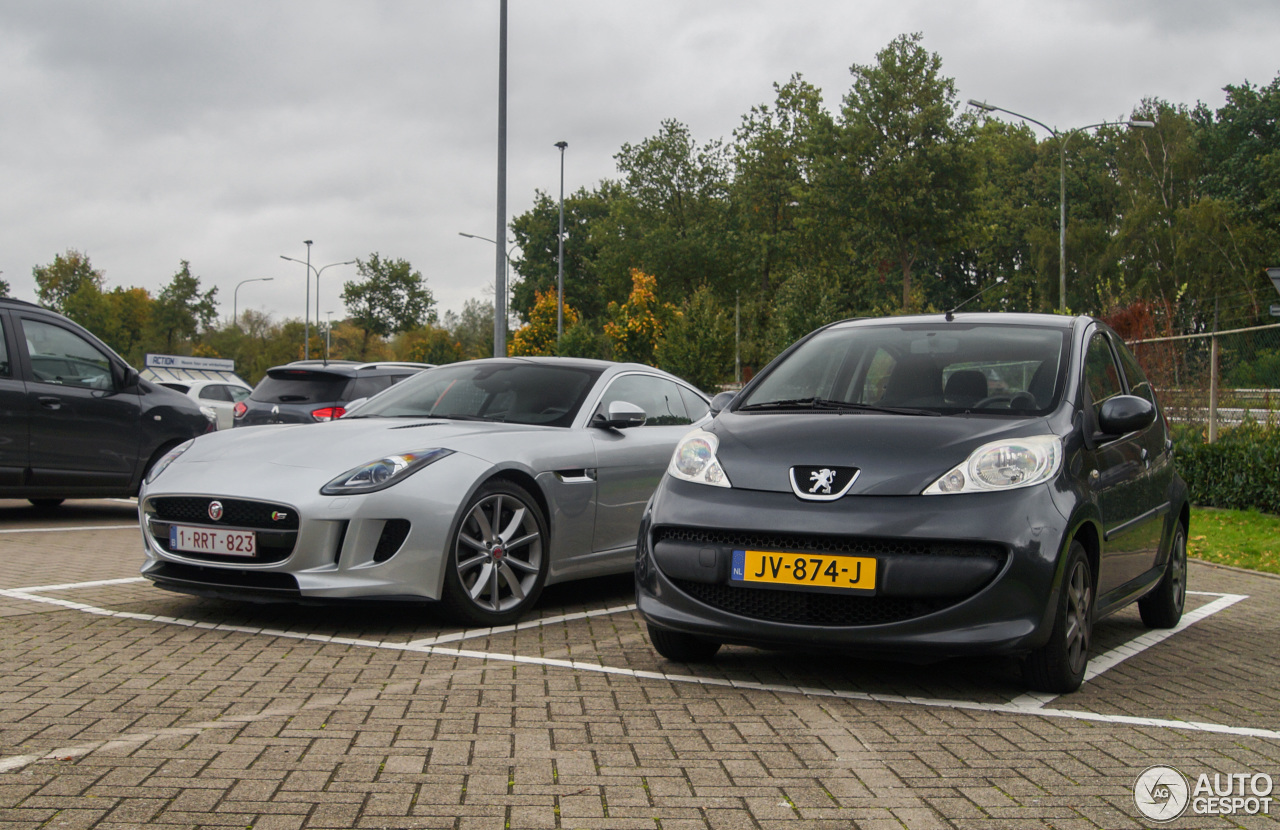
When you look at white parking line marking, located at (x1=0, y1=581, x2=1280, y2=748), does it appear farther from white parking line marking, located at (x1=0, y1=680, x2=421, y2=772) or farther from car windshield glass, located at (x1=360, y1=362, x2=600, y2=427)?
car windshield glass, located at (x1=360, y1=362, x2=600, y2=427)

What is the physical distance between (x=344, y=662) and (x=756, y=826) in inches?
101

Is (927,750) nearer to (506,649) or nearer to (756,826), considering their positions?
(756,826)

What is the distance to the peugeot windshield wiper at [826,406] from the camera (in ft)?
17.2

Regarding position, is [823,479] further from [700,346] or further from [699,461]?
[700,346]

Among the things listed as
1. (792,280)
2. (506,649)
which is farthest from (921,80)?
(506,649)

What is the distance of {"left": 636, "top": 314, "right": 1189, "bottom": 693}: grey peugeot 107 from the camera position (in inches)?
176

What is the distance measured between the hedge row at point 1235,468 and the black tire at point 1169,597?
6506mm

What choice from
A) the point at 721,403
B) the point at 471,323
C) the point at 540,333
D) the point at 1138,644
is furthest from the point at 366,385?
the point at 471,323

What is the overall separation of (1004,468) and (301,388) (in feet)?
32.1

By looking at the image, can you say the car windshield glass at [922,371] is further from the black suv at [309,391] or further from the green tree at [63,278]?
the green tree at [63,278]

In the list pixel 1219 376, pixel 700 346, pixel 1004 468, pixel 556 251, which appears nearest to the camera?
pixel 1004 468

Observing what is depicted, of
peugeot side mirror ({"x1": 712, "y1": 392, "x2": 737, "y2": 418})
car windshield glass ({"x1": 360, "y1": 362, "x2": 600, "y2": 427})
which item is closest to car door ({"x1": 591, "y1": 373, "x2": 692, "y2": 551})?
car windshield glass ({"x1": 360, "y1": 362, "x2": 600, "y2": 427})

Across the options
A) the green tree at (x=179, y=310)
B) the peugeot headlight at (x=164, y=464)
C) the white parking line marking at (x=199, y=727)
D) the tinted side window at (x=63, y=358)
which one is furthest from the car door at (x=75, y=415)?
the green tree at (x=179, y=310)

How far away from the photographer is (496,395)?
7.35 meters
